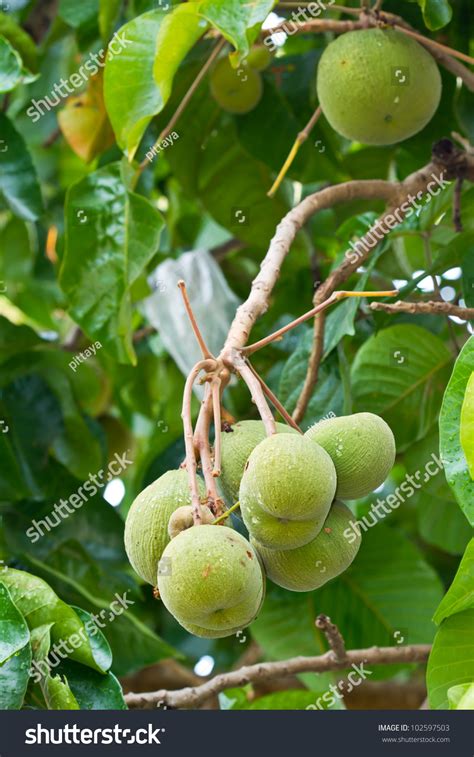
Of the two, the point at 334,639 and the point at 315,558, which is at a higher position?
the point at 315,558

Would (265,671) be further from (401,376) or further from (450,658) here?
(401,376)

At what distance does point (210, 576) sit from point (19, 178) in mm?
1054

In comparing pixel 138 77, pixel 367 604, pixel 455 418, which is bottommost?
pixel 367 604

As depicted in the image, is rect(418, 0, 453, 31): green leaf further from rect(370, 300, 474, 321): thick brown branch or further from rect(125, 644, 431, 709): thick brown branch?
rect(125, 644, 431, 709): thick brown branch

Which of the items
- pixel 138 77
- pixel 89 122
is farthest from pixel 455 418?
pixel 89 122

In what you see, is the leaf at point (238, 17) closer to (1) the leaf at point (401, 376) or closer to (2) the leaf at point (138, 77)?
(2) the leaf at point (138, 77)

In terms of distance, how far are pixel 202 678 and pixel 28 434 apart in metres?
0.67

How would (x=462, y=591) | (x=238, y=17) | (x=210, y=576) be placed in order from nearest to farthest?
(x=210, y=576), (x=462, y=591), (x=238, y=17)

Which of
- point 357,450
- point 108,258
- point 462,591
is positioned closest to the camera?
point 357,450

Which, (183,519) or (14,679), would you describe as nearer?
(183,519)

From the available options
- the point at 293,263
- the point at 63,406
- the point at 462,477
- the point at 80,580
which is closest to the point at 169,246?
the point at 293,263

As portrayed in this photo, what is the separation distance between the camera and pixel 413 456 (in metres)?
1.49

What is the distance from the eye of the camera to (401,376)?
144 centimetres

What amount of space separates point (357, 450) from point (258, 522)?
11 cm
